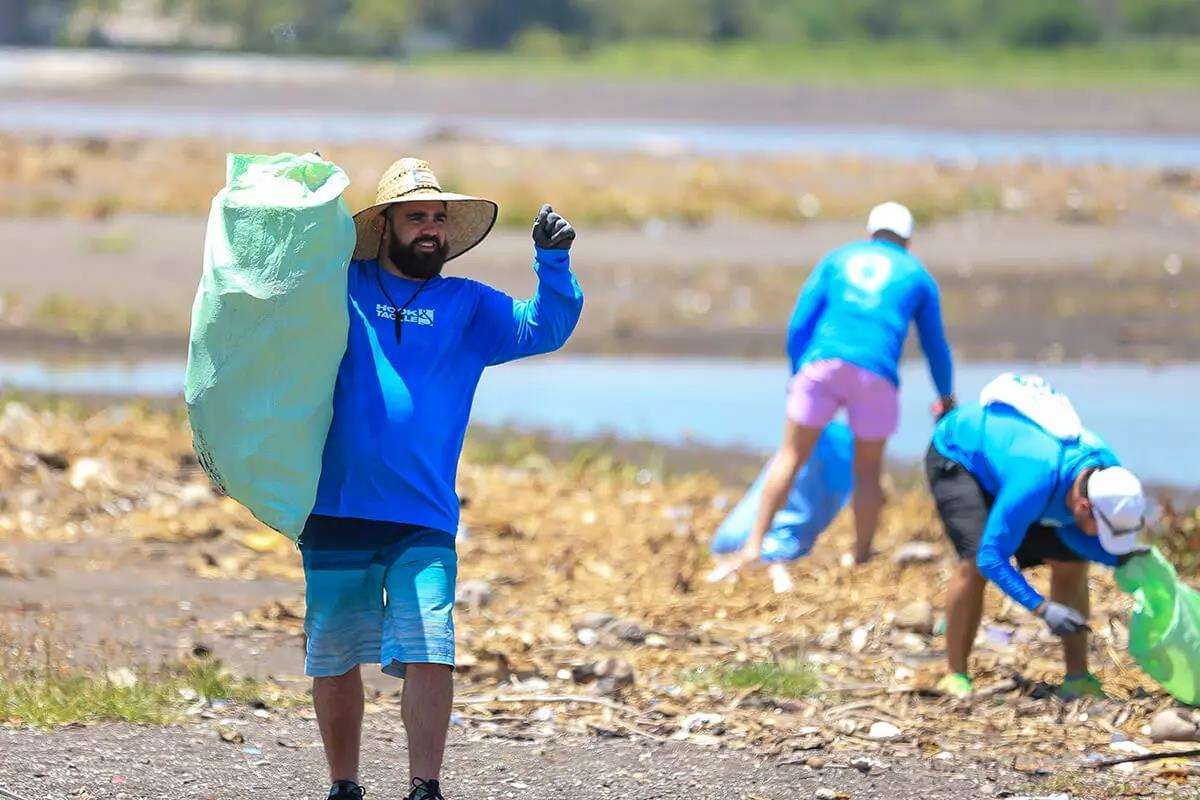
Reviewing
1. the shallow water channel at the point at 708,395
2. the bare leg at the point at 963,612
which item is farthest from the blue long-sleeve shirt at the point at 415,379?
the shallow water channel at the point at 708,395

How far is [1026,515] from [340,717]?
2.40 m

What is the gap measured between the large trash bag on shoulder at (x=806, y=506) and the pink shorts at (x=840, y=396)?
1.67 feet

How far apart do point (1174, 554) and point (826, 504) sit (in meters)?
1.62

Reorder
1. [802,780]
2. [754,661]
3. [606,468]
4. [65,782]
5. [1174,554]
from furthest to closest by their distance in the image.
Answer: [606,468] → [1174,554] → [754,661] → [802,780] → [65,782]

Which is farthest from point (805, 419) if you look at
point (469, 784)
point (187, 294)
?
point (187, 294)

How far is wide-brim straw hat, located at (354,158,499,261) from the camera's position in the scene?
5.29 m

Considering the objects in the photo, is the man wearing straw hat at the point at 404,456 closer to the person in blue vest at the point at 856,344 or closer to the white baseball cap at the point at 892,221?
the person in blue vest at the point at 856,344

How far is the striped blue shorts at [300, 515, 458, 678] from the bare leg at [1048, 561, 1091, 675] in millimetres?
2591

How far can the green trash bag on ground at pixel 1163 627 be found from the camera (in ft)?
21.9

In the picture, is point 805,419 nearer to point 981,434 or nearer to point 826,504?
point 826,504

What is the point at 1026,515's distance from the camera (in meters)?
6.49

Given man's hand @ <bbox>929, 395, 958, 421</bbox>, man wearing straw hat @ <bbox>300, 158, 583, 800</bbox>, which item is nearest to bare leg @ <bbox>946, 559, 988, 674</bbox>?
man's hand @ <bbox>929, 395, 958, 421</bbox>

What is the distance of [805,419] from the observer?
874 centimetres

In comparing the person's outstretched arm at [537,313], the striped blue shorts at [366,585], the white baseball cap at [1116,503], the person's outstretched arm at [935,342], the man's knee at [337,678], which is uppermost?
the person's outstretched arm at [537,313]
